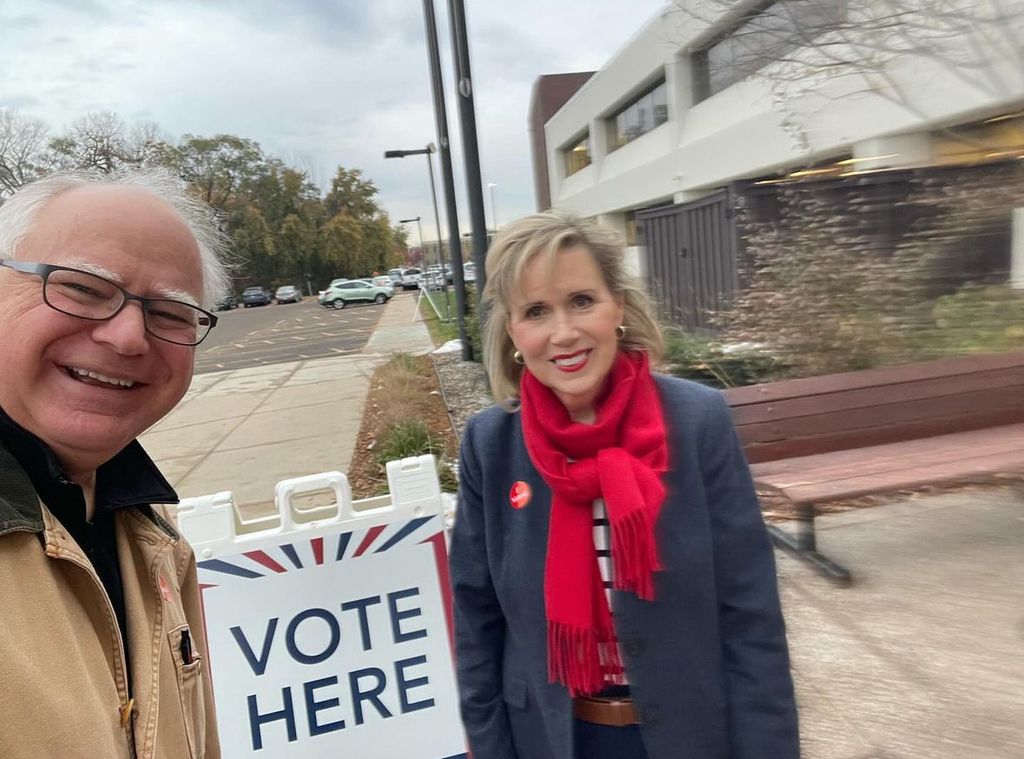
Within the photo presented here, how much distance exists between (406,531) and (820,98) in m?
8.91

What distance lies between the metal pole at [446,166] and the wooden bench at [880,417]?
26.4 ft

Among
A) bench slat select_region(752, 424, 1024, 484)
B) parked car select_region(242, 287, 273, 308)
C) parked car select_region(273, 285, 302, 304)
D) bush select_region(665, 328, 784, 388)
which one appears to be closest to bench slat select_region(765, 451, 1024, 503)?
bench slat select_region(752, 424, 1024, 484)

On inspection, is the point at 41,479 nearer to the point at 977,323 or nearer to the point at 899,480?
the point at 899,480

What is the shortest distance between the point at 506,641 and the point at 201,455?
6.85 metres

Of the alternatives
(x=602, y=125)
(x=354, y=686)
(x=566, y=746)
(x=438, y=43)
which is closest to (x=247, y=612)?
(x=354, y=686)

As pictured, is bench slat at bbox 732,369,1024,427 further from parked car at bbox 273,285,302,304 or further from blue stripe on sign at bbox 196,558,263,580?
parked car at bbox 273,285,302,304

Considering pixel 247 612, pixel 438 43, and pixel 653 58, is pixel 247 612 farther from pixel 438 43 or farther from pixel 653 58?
pixel 653 58

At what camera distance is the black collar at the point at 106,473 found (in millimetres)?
1222

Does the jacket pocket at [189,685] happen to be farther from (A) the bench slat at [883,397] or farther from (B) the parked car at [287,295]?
(B) the parked car at [287,295]

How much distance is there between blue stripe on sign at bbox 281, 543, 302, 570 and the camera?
97.7 inches

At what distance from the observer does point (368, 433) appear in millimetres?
7906

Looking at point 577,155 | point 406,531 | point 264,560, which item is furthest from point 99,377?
point 577,155

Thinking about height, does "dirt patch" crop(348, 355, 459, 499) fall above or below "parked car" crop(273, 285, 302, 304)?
below

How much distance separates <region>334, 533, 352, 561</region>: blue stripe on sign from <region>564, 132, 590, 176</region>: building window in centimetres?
2996
